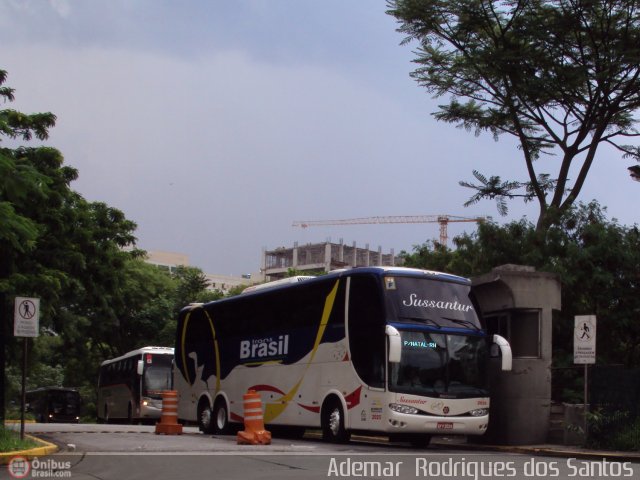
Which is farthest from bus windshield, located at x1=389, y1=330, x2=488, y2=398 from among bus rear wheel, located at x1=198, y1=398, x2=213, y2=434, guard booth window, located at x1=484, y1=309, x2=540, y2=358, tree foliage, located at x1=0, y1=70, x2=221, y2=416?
bus rear wheel, located at x1=198, y1=398, x2=213, y2=434

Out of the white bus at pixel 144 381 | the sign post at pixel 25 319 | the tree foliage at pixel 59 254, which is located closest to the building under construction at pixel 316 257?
the tree foliage at pixel 59 254

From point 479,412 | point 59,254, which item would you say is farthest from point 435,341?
point 59,254

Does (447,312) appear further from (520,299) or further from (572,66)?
(572,66)

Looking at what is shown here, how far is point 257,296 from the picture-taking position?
26094 millimetres

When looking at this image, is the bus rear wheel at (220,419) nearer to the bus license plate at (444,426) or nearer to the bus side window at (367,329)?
the bus side window at (367,329)

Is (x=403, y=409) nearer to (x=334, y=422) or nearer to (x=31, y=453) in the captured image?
(x=334, y=422)

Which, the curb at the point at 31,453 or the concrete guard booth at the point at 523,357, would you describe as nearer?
the curb at the point at 31,453

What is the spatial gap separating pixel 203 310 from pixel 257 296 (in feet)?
12.2

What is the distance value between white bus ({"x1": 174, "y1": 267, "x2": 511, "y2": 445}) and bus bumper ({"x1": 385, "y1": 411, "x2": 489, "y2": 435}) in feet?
0.07

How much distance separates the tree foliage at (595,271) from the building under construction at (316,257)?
140539 mm

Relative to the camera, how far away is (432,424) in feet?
67.1

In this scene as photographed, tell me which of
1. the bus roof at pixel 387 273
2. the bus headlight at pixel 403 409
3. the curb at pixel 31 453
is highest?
the bus roof at pixel 387 273

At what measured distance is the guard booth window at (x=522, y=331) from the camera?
77.2 feet

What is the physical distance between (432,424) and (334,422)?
2.72 metres
